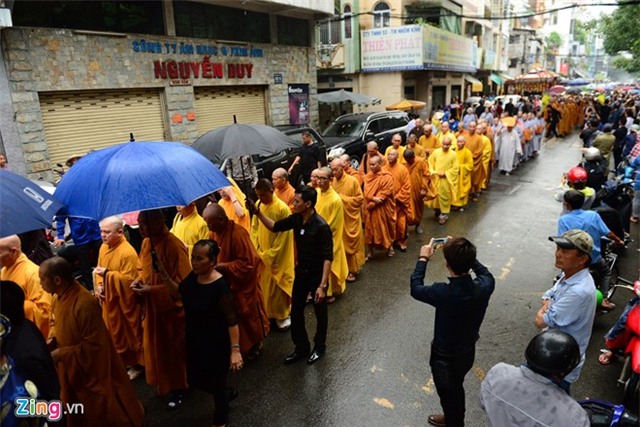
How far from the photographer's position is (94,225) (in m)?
5.66

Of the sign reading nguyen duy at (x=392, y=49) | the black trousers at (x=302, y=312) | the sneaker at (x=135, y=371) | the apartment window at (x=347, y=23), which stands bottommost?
the sneaker at (x=135, y=371)

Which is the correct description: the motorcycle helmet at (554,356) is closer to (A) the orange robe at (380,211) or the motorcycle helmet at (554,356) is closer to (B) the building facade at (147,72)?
(A) the orange robe at (380,211)

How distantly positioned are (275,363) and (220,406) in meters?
Result: 1.06

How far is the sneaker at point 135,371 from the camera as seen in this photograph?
4320 millimetres

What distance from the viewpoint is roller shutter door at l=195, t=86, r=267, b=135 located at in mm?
13445

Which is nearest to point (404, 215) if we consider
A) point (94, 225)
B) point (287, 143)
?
point (287, 143)

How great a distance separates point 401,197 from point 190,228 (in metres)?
3.85

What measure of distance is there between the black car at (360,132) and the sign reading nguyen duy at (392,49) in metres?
6.74

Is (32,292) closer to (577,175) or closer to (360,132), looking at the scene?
(577,175)

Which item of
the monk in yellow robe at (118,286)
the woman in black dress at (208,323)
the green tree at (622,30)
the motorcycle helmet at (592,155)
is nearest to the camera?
the woman in black dress at (208,323)

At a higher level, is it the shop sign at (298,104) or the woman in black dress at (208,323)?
the shop sign at (298,104)

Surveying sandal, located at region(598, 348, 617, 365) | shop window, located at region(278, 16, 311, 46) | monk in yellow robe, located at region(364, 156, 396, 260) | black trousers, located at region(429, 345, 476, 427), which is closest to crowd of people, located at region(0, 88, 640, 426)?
black trousers, located at region(429, 345, 476, 427)

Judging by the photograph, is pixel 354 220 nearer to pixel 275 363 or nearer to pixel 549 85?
pixel 275 363

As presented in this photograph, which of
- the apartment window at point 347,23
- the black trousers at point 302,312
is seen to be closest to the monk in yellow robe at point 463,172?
the black trousers at point 302,312
